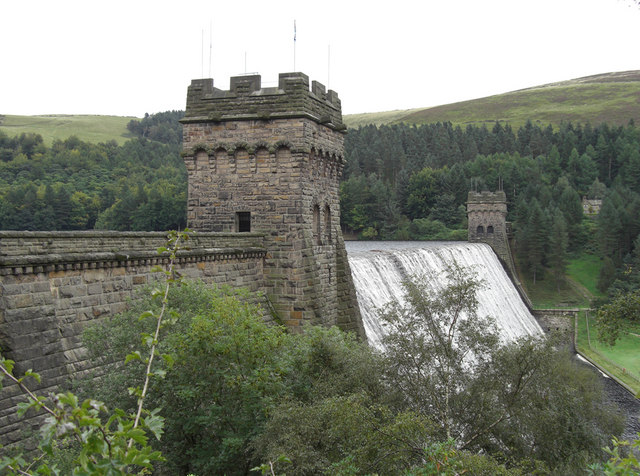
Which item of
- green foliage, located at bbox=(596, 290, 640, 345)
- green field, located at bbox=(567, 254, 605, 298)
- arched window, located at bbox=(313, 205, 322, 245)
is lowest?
green field, located at bbox=(567, 254, 605, 298)

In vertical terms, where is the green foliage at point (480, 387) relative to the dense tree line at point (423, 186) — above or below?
below

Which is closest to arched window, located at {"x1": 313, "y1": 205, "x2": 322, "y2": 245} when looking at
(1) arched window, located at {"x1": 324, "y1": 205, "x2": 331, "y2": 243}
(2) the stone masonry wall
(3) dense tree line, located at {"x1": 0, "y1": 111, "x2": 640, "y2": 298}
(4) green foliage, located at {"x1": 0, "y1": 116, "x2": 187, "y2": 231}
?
(1) arched window, located at {"x1": 324, "y1": 205, "x2": 331, "y2": 243}

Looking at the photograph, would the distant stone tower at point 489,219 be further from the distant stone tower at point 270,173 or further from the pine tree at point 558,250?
the distant stone tower at point 270,173

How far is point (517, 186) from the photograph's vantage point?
109 meters

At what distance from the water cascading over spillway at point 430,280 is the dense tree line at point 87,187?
49.7 metres

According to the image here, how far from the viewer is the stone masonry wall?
9.95 metres

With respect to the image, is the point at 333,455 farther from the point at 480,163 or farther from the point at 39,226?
the point at 480,163

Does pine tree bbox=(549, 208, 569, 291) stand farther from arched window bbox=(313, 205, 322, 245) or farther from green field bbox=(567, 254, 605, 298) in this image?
arched window bbox=(313, 205, 322, 245)

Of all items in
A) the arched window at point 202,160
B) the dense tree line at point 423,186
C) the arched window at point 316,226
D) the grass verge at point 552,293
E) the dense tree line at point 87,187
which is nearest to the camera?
the arched window at point 202,160

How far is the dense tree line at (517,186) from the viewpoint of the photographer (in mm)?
79062

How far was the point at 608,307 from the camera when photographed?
10852 millimetres

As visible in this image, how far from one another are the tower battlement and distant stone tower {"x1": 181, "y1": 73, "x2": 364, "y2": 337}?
1.2 inches

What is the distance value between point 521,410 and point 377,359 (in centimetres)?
296

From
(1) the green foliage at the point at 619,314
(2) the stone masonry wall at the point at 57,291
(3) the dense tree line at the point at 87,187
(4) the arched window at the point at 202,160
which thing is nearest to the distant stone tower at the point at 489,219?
(3) the dense tree line at the point at 87,187
